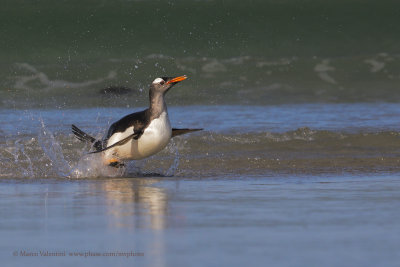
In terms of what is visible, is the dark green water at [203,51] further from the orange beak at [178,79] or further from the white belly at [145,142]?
the white belly at [145,142]

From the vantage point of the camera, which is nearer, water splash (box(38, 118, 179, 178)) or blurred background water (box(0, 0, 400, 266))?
Result: blurred background water (box(0, 0, 400, 266))

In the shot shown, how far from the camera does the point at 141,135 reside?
7.64 metres

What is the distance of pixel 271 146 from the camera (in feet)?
31.0

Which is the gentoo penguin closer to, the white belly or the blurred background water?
the white belly

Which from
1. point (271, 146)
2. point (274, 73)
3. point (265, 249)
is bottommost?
point (265, 249)

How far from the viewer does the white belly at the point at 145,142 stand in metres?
7.62

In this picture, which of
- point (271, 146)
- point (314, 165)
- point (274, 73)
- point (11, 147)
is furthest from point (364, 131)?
point (274, 73)

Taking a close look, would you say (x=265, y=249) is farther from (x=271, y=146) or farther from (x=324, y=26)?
(x=324, y=26)

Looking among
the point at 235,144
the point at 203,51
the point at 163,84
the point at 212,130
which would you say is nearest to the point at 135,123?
the point at 163,84

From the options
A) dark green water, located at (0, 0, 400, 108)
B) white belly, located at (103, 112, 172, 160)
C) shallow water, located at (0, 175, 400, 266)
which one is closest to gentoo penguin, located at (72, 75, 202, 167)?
white belly, located at (103, 112, 172, 160)

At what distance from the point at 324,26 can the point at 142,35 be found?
4.81m

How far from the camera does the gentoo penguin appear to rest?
7.63m

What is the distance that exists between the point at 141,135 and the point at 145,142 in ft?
0.22

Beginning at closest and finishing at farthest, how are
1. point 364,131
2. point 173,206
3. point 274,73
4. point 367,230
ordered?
point 367,230 → point 173,206 → point 364,131 → point 274,73
